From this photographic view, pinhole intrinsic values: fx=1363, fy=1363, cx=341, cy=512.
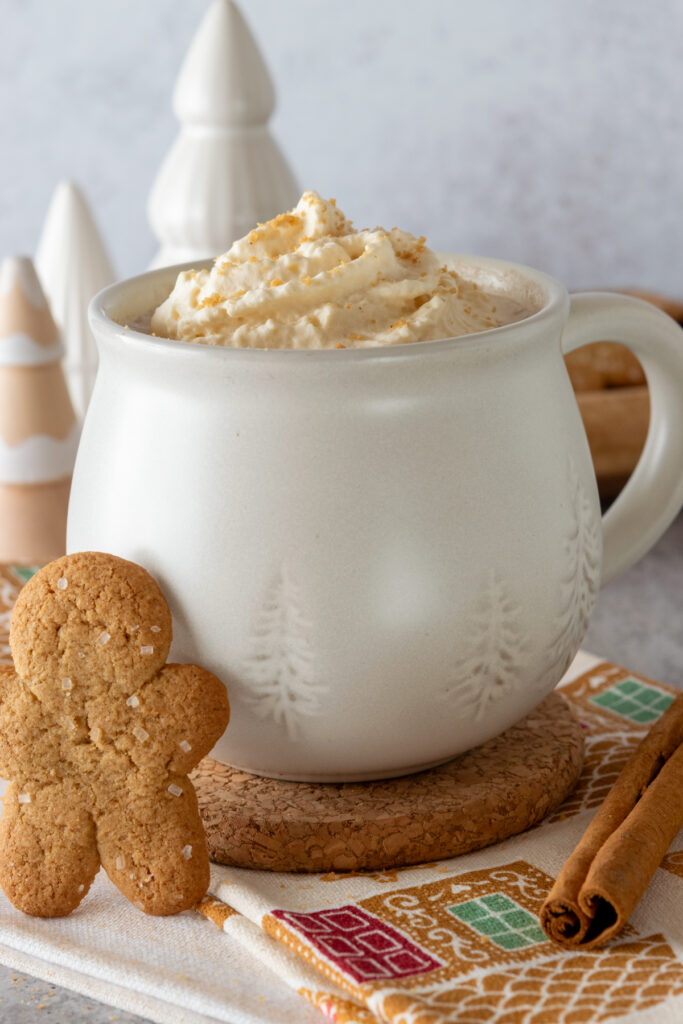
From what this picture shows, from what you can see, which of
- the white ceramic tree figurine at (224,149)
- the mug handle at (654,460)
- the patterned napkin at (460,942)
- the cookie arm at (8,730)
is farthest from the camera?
the white ceramic tree figurine at (224,149)

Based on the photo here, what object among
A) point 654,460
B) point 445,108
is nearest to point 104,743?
point 654,460

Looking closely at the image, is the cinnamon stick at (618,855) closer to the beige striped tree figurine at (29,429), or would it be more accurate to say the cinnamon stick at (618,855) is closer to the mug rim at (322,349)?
the mug rim at (322,349)

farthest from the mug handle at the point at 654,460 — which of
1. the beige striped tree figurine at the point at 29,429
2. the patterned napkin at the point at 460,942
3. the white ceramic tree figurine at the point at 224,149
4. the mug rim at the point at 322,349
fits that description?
the white ceramic tree figurine at the point at 224,149

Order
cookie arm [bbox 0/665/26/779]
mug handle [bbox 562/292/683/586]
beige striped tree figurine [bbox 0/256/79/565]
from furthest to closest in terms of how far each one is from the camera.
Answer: beige striped tree figurine [bbox 0/256/79/565], mug handle [bbox 562/292/683/586], cookie arm [bbox 0/665/26/779]

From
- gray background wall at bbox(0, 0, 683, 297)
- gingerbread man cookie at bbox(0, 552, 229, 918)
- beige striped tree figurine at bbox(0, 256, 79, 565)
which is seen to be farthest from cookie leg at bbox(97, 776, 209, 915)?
gray background wall at bbox(0, 0, 683, 297)

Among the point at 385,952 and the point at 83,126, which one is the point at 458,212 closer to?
the point at 83,126

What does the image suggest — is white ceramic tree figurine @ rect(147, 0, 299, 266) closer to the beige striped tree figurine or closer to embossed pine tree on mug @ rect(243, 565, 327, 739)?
the beige striped tree figurine
